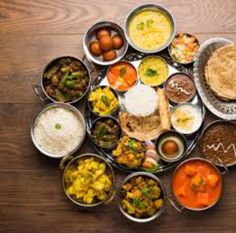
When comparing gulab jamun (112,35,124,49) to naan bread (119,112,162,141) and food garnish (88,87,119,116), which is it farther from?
naan bread (119,112,162,141)

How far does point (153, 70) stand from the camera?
12.3 ft

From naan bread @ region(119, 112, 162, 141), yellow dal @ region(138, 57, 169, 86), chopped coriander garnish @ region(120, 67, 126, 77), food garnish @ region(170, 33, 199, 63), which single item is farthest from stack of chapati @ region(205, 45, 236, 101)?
chopped coriander garnish @ region(120, 67, 126, 77)

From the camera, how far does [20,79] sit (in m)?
3.90

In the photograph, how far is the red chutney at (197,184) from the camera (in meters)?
3.57

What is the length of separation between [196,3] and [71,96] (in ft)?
3.33

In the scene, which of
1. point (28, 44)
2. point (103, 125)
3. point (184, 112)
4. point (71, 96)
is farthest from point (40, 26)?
point (184, 112)

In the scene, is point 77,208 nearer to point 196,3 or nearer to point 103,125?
point 103,125

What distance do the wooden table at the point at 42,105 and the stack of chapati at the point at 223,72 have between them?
0.18 meters

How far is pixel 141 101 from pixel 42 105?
65cm

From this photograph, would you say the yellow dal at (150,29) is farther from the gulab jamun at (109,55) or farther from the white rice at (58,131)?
the white rice at (58,131)

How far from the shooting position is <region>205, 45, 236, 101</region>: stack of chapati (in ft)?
12.0

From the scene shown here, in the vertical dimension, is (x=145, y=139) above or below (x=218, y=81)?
below

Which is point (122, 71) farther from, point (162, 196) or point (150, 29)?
point (162, 196)

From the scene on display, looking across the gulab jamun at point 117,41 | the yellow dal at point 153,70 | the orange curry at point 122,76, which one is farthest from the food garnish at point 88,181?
the gulab jamun at point 117,41
